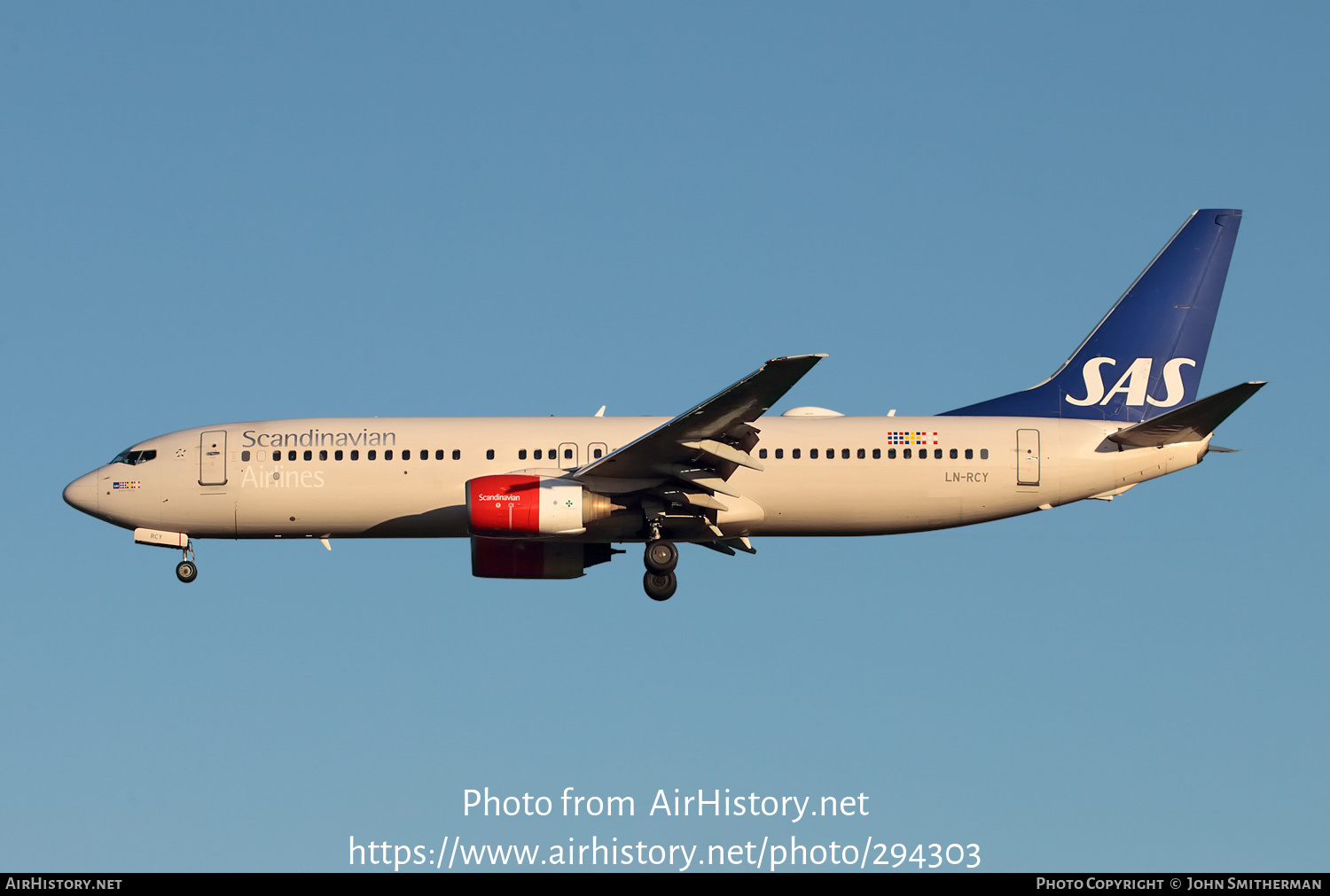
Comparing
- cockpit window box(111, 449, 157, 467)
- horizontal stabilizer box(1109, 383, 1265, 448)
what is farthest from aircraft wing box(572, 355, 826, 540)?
cockpit window box(111, 449, 157, 467)

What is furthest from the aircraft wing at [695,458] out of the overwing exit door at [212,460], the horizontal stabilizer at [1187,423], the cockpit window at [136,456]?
the cockpit window at [136,456]

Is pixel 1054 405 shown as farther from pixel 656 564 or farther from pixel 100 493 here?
pixel 100 493

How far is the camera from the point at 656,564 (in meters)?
31.9

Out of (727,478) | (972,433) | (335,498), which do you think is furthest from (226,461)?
(972,433)

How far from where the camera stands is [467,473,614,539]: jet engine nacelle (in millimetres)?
30297

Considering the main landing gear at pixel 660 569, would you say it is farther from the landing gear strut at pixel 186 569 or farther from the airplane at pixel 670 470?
the landing gear strut at pixel 186 569

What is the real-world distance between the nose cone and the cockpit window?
2.12ft

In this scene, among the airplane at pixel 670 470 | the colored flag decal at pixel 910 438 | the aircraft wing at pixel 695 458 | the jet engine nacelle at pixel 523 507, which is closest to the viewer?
the aircraft wing at pixel 695 458

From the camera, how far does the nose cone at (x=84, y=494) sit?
34.0 meters

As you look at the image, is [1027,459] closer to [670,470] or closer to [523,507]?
[670,470]

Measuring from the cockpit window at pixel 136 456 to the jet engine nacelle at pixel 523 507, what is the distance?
840 cm

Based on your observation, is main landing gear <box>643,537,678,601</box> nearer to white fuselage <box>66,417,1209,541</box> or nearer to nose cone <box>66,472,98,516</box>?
white fuselage <box>66,417,1209,541</box>

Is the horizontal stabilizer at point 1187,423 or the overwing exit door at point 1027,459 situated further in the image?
the overwing exit door at point 1027,459

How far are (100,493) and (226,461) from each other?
3.10 m
